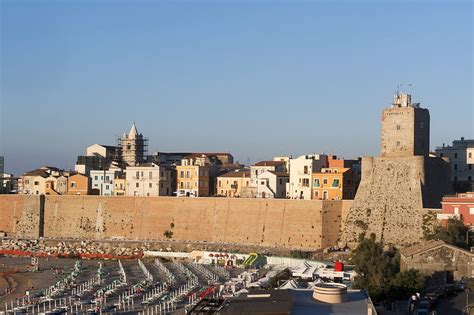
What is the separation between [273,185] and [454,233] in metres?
26.0

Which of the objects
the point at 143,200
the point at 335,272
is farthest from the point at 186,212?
the point at 335,272

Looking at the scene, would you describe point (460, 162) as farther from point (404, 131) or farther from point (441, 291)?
point (441, 291)

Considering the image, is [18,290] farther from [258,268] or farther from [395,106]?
[395,106]

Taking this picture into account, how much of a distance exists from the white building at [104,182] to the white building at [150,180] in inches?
122

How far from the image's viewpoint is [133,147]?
86.6 meters

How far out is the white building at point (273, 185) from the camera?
223 ft

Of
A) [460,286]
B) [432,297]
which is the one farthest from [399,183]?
[432,297]

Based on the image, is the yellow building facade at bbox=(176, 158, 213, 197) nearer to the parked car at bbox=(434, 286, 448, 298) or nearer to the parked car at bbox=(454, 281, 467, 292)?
the parked car at bbox=(454, 281, 467, 292)

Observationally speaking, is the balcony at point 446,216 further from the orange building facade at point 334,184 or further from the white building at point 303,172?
the white building at point 303,172

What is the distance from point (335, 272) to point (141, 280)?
530 inches

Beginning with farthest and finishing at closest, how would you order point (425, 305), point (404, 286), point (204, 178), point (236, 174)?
point (236, 174), point (204, 178), point (404, 286), point (425, 305)

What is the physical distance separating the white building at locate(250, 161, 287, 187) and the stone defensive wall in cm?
866

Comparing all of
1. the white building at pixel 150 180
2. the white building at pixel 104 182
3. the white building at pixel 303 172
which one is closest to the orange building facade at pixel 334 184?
the white building at pixel 303 172

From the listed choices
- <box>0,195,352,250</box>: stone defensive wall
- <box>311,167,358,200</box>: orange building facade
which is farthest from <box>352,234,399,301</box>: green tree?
<box>311,167,358,200</box>: orange building facade
